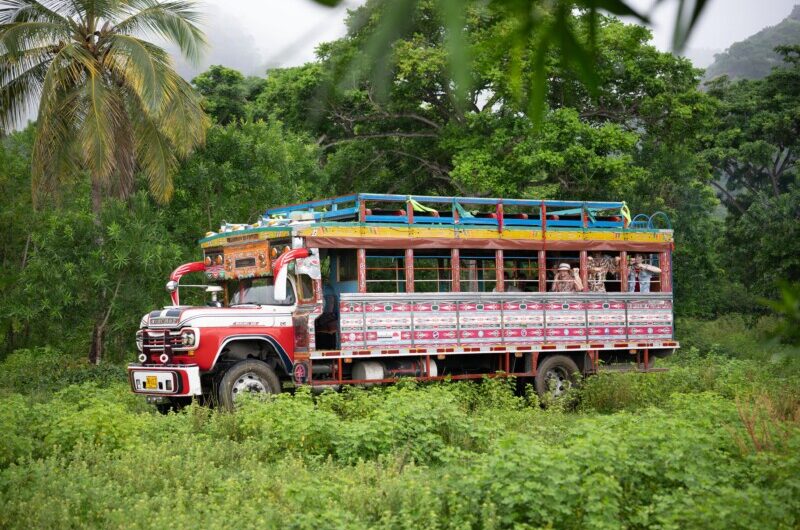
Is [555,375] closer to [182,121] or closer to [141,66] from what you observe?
[182,121]

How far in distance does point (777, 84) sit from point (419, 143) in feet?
58.4

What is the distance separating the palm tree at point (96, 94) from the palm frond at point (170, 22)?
36 mm

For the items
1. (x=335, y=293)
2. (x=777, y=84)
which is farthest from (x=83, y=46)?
(x=777, y=84)

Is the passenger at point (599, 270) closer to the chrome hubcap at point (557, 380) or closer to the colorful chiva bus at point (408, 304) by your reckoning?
the colorful chiva bus at point (408, 304)

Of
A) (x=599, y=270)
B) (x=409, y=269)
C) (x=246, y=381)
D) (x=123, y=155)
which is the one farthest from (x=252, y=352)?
(x=123, y=155)

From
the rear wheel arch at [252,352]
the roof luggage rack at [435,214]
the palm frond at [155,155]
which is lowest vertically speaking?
the rear wheel arch at [252,352]

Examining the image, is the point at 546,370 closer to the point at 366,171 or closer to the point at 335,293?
the point at 335,293

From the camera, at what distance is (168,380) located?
13008 mm

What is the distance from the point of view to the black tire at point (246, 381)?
13.1 meters

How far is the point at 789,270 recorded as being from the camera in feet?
85.5

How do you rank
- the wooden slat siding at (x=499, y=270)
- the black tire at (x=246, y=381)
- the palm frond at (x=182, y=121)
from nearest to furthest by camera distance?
the black tire at (x=246, y=381) → the wooden slat siding at (x=499, y=270) → the palm frond at (x=182, y=121)

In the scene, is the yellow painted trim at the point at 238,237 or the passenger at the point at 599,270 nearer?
the yellow painted trim at the point at 238,237

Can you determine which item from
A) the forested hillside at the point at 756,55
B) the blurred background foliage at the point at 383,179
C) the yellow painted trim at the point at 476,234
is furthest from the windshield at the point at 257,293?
the forested hillside at the point at 756,55

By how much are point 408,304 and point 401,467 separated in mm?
5647
